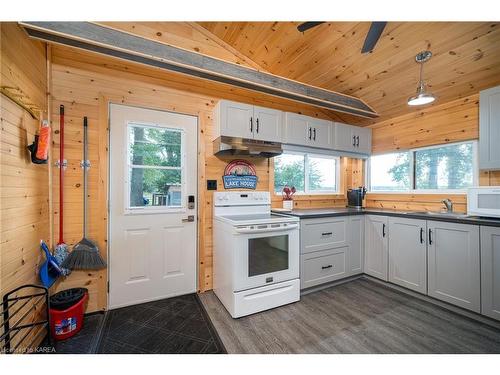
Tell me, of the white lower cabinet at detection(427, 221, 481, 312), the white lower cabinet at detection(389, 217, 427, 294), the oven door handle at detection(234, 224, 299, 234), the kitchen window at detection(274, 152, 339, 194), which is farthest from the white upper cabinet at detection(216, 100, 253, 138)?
the white lower cabinet at detection(427, 221, 481, 312)

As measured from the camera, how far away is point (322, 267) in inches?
103

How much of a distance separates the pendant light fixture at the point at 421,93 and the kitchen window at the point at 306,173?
1.52 meters

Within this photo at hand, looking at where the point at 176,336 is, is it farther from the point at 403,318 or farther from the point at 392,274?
the point at 392,274

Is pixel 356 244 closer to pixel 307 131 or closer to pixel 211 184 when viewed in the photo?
pixel 307 131

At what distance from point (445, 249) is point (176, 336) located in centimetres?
271

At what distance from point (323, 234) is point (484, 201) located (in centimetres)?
158

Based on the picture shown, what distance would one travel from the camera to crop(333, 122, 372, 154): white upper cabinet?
318 centimetres

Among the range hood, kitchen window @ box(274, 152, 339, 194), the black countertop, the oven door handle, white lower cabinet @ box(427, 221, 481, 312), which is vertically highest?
the range hood

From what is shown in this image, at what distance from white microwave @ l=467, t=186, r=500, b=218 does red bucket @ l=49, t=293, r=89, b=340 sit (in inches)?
151

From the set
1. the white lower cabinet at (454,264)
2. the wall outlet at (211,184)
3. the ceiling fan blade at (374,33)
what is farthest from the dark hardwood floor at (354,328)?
the ceiling fan blade at (374,33)

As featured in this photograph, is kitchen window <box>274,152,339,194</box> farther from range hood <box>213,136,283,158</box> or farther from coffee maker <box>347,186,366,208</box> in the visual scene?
range hood <box>213,136,283,158</box>

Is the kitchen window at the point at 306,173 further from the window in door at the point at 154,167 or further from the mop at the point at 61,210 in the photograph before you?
the mop at the point at 61,210

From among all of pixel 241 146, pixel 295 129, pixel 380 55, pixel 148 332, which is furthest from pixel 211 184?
pixel 380 55
